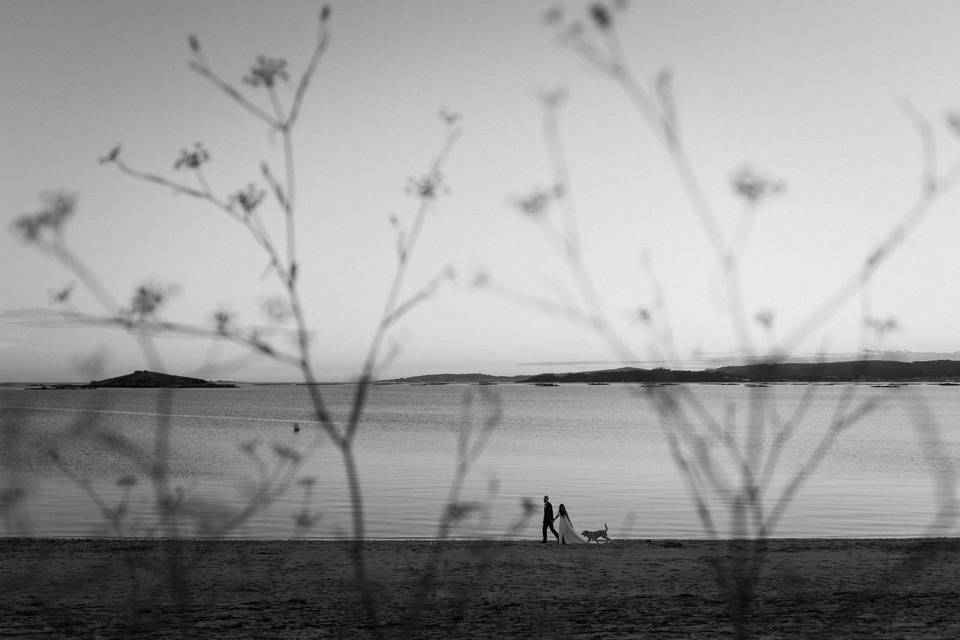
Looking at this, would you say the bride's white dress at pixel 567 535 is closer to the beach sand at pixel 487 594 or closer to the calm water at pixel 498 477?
the calm water at pixel 498 477

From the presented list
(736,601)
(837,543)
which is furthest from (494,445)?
(736,601)

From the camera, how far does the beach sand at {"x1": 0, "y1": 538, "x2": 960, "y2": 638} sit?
33.4ft

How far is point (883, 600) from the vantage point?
460 inches

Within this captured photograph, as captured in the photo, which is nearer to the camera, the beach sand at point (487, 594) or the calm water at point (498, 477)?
the calm water at point (498, 477)

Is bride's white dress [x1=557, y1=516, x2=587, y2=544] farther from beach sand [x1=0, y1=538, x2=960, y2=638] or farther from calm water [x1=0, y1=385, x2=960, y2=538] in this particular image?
beach sand [x1=0, y1=538, x2=960, y2=638]

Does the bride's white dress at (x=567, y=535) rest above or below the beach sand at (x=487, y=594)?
below

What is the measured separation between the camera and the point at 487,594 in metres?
12.6

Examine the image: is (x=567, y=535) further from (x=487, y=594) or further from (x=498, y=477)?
(x=498, y=477)

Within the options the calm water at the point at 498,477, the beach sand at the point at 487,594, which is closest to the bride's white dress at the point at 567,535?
the calm water at the point at 498,477

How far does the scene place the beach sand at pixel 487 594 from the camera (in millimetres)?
10180

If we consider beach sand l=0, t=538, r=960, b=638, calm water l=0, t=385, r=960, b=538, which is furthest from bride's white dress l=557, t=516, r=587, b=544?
beach sand l=0, t=538, r=960, b=638

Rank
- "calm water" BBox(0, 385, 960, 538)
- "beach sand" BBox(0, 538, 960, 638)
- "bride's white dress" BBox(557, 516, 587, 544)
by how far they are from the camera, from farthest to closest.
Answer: "bride's white dress" BBox(557, 516, 587, 544) < "beach sand" BBox(0, 538, 960, 638) < "calm water" BBox(0, 385, 960, 538)

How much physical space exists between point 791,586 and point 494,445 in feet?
166

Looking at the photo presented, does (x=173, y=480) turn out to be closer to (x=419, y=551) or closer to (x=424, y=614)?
(x=419, y=551)
